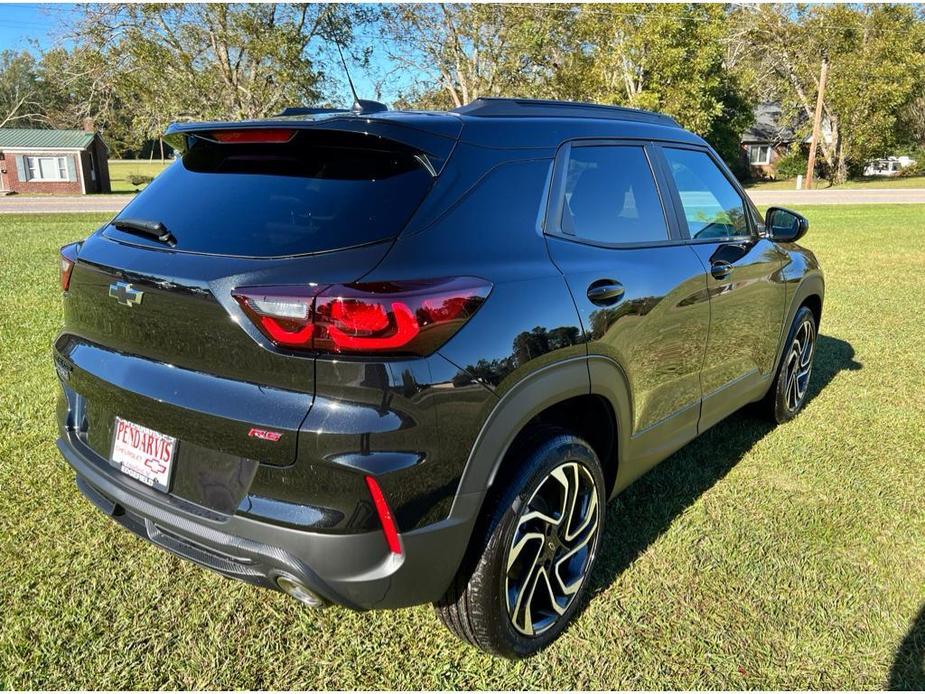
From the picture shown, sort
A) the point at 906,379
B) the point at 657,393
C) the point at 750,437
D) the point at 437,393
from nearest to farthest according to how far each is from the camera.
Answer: the point at 437,393 → the point at 657,393 → the point at 750,437 → the point at 906,379

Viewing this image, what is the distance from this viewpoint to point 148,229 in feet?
7.48

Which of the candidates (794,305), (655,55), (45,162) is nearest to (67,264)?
(794,305)

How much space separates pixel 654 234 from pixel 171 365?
198cm

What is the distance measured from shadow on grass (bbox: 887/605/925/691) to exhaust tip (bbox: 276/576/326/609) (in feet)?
6.41

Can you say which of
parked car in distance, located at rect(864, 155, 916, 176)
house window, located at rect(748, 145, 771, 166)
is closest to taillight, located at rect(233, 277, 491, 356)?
parked car in distance, located at rect(864, 155, 916, 176)

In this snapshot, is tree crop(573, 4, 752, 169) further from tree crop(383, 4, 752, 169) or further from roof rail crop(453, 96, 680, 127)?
roof rail crop(453, 96, 680, 127)

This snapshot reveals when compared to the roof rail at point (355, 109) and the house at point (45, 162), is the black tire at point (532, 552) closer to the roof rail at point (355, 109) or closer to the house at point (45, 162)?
the roof rail at point (355, 109)

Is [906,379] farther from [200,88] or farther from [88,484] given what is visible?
[200,88]

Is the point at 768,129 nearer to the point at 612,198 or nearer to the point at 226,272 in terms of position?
the point at 612,198

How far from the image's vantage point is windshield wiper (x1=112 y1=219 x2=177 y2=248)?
86.1 inches

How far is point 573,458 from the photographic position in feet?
7.85

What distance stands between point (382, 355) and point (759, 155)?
6027 cm

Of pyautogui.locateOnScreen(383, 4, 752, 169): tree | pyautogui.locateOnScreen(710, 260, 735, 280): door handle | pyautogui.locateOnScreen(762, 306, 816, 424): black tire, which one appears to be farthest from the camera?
pyautogui.locateOnScreen(383, 4, 752, 169): tree

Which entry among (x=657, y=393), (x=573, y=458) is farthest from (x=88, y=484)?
(x=657, y=393)
